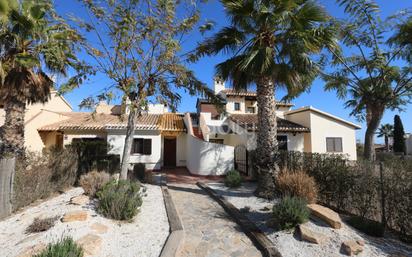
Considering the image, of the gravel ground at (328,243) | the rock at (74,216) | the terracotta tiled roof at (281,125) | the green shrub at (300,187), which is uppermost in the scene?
the terracotta tiled roof at (281,125)

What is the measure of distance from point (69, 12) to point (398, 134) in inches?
1697

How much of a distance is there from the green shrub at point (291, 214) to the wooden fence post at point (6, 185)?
8.22 metres

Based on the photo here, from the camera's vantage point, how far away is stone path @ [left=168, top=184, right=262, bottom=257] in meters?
4.96

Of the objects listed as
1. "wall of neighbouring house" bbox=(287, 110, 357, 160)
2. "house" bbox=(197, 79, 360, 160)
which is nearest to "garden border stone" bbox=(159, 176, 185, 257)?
"house" bbox=(197, 79, 360, 160)

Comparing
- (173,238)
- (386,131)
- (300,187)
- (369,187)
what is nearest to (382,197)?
(369,187)

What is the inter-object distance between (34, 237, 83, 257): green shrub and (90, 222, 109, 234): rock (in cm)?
130

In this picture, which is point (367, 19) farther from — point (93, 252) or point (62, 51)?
point (93, 252)

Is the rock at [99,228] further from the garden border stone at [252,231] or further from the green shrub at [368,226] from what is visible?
the green shrub at [368,226]

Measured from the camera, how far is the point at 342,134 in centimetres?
2094

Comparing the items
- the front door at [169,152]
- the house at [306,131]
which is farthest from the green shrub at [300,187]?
the front door at [169,152]

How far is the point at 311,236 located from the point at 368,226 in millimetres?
1823

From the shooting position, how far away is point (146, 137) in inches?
751

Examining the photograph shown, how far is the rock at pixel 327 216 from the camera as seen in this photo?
5578 millimetres

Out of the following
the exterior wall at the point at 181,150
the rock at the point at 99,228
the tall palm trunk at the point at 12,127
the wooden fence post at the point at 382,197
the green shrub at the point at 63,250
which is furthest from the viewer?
the exterior wall at the point at 181,150
